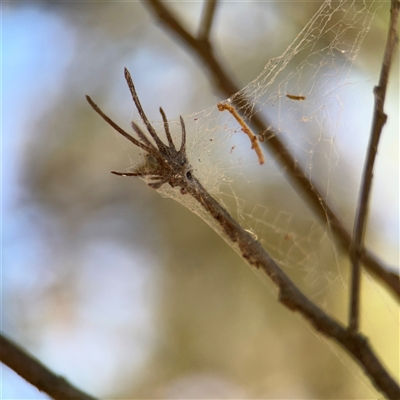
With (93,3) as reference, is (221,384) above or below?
below

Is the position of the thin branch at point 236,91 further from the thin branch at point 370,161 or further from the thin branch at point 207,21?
the thin branch at point 370,161

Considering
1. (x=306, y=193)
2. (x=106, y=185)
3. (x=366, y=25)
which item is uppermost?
(x=366, y=25)

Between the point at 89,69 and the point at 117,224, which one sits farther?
the point at 117,224

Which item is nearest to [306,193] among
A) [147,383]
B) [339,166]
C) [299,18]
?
[339,166]

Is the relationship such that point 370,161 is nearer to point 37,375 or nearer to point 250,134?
point 250,134

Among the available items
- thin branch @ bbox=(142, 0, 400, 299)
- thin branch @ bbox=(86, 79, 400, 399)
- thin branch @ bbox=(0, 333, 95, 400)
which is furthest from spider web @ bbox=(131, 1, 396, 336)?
thin branch @ bbox=(0, 333, 95, 400)

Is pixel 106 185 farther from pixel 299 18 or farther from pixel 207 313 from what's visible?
pixel 299 18
